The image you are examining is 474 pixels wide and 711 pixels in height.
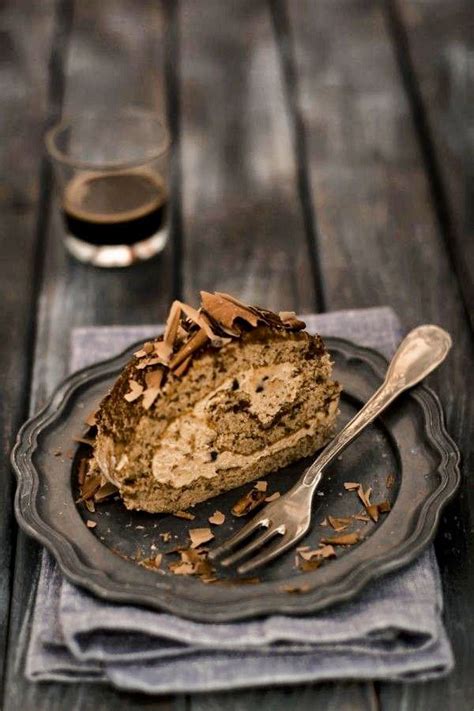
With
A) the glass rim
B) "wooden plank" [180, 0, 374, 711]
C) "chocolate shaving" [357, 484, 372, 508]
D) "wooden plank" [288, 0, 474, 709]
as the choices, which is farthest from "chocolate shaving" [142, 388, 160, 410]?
the glass rim

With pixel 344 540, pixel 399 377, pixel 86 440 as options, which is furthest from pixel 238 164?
pixel 344 540

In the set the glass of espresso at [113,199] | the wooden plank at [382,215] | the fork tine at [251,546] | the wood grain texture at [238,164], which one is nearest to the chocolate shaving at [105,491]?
the fork tine at [251,546]

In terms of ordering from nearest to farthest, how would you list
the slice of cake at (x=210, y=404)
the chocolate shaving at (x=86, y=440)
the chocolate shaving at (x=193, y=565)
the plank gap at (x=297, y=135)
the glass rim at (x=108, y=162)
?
1. the chocolate shaving at (x=193, y=565)
2. the slice of cake at (x=210, y=404)
3. the chocolate shaving at (x=86, y=440)
4. the glass rim at (x=108, y=162)
5. the plank gap at (x=297, y=135)

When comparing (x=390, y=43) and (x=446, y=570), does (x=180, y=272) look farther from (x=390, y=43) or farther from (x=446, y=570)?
(x=390, y=43)

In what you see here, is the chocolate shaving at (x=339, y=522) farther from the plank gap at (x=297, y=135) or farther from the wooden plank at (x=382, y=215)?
the plank gap at (x=297, y=135)

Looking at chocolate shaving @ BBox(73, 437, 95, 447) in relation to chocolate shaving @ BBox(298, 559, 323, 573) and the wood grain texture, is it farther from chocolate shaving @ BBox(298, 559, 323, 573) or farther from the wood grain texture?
the wood grain texture

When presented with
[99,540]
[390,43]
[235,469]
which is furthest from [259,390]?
[390,43]

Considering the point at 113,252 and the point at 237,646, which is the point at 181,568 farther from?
the point at 113,252
